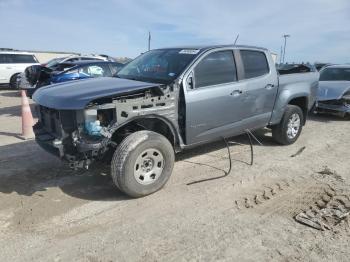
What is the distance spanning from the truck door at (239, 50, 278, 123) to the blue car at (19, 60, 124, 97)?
5154 millimetres

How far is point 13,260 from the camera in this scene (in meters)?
3.27

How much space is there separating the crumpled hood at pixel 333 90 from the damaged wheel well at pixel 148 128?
259 inches

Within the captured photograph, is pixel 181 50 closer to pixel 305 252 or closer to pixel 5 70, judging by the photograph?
pixel 305 252

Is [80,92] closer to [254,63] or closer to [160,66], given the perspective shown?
[160,66]

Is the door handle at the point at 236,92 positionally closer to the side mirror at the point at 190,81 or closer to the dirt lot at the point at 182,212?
the side mirror at the point at 190,81

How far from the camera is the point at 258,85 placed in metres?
6.02

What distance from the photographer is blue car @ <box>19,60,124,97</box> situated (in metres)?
10.1

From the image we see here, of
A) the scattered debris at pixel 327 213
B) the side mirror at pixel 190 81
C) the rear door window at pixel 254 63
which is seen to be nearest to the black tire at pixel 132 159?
the side mirror at pixel 190 81

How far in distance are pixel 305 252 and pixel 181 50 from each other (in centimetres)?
344

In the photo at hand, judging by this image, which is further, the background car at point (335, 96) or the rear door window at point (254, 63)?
the background car at point (335, 96)

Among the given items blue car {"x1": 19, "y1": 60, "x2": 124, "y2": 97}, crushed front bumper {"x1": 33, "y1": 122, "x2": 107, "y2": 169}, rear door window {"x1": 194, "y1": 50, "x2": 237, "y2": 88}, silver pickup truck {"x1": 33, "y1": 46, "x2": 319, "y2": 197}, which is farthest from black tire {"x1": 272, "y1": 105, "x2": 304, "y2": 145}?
blue car {"x1": 19, "y1": 60, "x2": 124, "y2": 97}

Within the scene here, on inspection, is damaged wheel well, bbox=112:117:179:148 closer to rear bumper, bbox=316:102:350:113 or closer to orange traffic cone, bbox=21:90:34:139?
orange traffic cone, bbox=21:90:34:139

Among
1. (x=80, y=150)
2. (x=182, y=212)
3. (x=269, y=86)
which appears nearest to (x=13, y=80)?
(x=269, y=86)

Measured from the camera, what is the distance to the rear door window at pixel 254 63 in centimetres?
592
